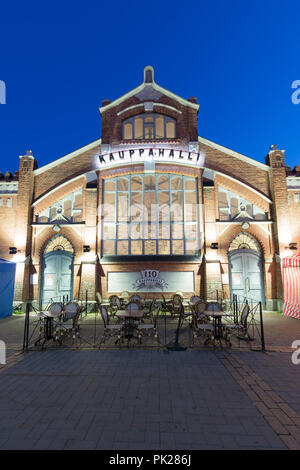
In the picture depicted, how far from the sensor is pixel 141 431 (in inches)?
129

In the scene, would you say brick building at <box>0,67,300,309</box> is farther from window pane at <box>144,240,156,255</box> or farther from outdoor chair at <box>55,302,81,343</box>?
outdoor chair at <box>55,302,81,343</box>

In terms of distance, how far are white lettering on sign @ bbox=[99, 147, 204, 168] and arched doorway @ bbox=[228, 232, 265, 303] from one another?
5.00m

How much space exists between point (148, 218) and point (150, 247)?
1.61 metres

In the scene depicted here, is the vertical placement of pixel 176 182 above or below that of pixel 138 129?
below

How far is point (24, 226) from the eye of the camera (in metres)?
14.0

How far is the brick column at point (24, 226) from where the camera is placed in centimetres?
1347

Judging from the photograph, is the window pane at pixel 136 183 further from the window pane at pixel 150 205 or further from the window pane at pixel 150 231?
the window pane at pixel 150 231

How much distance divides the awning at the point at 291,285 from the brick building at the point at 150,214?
550 millimetres

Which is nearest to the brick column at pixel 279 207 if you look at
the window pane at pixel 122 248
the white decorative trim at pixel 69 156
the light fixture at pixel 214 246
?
the light fixture at pixel 214 246

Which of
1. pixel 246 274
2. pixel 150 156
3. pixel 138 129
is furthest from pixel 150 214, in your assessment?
pixel 246 274

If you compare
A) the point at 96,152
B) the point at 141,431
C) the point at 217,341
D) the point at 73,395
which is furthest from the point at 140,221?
the point at 141,431

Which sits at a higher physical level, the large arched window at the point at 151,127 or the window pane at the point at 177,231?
the large arched window at the point at 151,127

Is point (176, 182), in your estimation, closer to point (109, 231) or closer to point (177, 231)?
point (177, 231)
